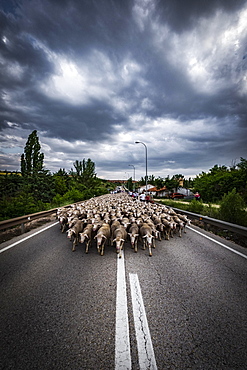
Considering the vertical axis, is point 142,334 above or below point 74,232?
below

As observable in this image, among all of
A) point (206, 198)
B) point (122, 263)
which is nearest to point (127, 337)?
point (122, 263)

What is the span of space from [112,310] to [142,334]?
589mm

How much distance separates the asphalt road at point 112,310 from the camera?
1.77 m

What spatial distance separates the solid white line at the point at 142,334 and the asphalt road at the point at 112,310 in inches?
0.9

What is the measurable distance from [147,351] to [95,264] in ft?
8.10

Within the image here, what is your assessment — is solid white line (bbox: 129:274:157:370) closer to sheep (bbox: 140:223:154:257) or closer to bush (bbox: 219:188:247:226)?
sheep (bbox: 140:223:154:257)

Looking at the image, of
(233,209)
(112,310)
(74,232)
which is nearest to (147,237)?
(74,232)

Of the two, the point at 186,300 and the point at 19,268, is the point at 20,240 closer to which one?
the point at 19,268

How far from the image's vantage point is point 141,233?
5.69m

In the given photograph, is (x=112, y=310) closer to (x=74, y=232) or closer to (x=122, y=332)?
(x=122, y=332)

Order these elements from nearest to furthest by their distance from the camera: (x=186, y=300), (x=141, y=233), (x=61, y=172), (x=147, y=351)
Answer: (x=147, y=351)
(x=186, y=300)
(x=141, y=233)
(x=61, y=172)

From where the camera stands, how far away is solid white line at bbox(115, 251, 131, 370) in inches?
67.2

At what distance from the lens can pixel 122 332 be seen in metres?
2.08

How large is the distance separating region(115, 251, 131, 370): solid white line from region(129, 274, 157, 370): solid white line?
13 cm
